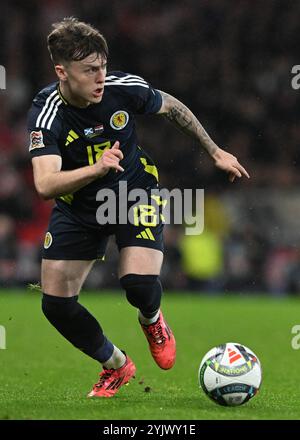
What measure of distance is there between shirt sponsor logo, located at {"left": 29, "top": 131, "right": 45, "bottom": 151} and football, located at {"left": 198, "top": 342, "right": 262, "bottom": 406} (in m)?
1.55

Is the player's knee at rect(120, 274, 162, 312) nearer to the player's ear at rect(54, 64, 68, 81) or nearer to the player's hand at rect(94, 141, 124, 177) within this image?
the player's hand at rect(94, 141, 124, 177)

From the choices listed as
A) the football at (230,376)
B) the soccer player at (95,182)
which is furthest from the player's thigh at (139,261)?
the football at (230,376)

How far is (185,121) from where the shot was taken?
19.9 feet

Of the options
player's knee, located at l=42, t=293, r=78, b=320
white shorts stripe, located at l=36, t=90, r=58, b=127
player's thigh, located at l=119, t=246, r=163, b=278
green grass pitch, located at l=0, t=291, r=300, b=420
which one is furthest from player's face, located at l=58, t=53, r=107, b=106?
green grass pitch, located at l=0, t=291, r=300, b=420

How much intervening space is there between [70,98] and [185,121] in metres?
0.82

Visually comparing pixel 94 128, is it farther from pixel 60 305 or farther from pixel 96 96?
pixel 60 305

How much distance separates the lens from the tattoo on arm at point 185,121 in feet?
19.9

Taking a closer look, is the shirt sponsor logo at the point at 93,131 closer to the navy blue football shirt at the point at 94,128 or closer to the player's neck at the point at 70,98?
the navy blue football shirt at the point at 94,128

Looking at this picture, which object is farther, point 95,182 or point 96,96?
point 95,182

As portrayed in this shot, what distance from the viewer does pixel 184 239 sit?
16.2 m

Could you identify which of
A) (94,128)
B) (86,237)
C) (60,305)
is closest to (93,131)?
(94,128)

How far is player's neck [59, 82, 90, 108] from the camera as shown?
221 inches

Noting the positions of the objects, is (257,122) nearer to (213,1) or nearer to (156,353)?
(213,1)

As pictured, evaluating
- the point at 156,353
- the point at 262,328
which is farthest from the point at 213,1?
the point at 156,353
